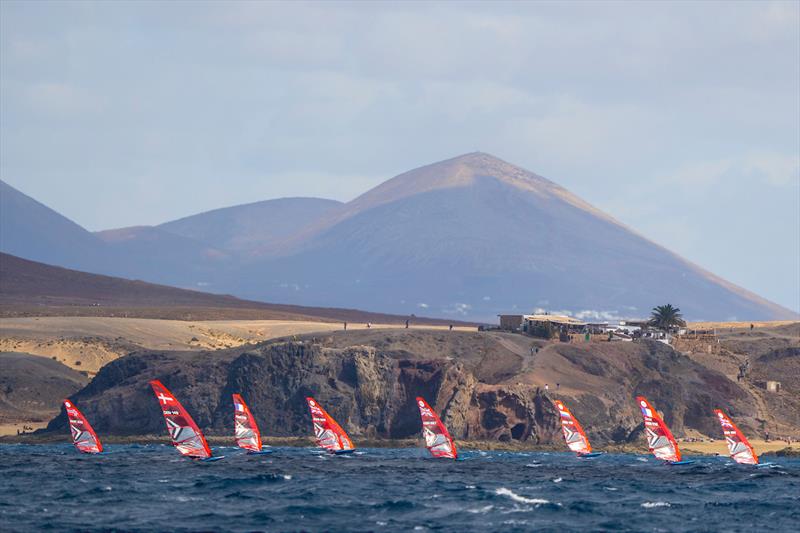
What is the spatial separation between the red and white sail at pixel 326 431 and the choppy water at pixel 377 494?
1636 millimetres

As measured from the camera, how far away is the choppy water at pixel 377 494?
71.2 meters

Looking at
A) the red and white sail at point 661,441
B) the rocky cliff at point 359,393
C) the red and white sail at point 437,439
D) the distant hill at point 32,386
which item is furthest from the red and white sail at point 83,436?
the red and white sail at point 661,441

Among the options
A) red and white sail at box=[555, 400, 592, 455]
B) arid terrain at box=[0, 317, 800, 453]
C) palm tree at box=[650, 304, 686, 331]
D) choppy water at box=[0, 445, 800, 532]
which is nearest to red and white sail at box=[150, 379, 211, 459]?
choppy water at box=[0, 445, 800, 532]

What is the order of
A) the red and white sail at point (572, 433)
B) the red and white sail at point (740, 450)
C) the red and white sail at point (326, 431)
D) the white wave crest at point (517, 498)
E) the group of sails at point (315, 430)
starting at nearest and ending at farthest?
1. the white wave crest at point (517, 498)
2. the group of sails at point (315, 430)
3. the red and white sail at point (326, 431)
4. the red and white sail at point (740, 450)
5. the red and white sail at point (572, 433)

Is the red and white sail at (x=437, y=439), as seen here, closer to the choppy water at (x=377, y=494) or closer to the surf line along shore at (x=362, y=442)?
the choppy water at (x=377, y=494)

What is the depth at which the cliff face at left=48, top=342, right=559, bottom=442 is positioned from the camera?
133 metres

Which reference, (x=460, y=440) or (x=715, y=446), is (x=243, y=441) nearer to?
(x=460, y=440)

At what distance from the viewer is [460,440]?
433 ft

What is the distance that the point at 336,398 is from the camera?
436 feet

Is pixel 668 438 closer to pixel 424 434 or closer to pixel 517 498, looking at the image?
pixel 424 434

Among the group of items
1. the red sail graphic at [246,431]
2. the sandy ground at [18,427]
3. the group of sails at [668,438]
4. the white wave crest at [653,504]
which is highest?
the group of sails at [668,438]

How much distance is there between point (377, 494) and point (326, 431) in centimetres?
2703

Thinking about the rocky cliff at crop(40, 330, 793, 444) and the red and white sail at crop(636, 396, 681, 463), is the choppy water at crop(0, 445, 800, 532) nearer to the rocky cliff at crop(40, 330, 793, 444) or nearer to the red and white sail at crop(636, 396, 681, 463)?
the red and white sail at crop(636, 396, 681, 463)

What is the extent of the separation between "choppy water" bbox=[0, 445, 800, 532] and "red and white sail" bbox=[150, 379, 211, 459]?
116cm
